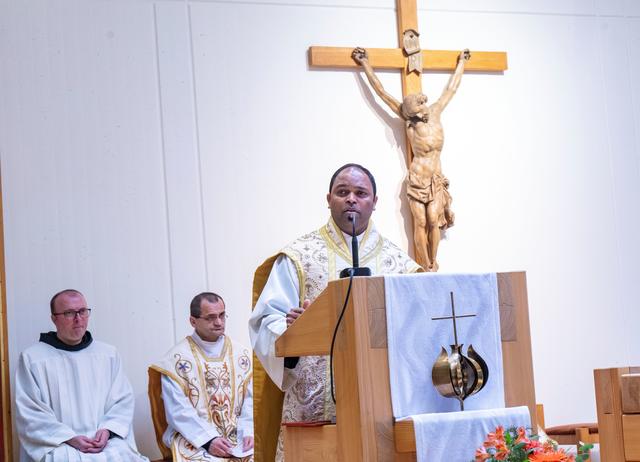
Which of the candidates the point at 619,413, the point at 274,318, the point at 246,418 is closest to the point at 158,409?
the point at 246,418

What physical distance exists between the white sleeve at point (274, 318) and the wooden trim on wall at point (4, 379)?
11.6 ft

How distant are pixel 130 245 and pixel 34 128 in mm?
1088

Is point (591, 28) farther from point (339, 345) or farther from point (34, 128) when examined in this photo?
point (339, 345)

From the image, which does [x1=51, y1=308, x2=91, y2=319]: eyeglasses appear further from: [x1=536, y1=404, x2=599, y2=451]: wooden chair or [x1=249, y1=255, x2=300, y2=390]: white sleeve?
[x1=536, y1=404, x2=599, y2=451]: wooden chair

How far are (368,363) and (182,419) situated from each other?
3983 millimetres

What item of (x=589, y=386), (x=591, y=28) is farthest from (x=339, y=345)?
(x=591, y=28)

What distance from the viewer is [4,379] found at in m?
7.19

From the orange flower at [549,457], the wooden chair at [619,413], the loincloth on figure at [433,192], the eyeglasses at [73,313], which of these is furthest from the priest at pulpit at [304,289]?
the loincloth on figure at [433,192]

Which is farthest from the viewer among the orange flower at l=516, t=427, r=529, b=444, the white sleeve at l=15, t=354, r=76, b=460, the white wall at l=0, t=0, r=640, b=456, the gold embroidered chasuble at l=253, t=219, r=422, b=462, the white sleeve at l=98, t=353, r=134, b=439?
the white wall at l=0, t=0, r=640, b=456

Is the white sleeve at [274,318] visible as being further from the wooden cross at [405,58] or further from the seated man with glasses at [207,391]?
the wooden cross at [405,58]

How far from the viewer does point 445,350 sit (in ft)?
10.9

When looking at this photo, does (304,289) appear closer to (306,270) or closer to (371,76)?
(306,270)

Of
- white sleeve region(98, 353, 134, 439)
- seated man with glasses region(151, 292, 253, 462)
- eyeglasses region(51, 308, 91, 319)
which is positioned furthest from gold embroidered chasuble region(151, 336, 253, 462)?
eyeglasses region(51, 308, 91, 319)

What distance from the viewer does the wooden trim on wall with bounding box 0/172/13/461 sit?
7.07 m
